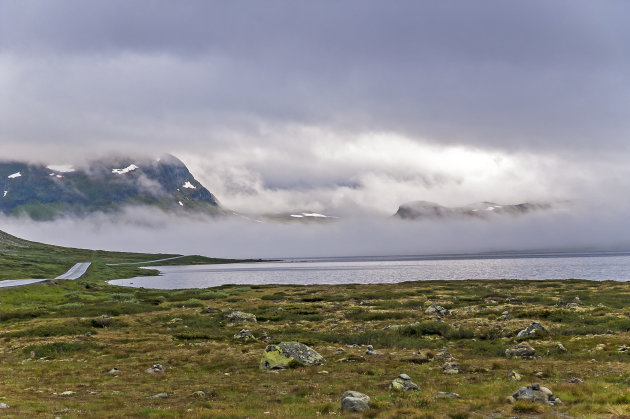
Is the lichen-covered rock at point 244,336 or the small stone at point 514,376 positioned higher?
the small stone at point 514,376

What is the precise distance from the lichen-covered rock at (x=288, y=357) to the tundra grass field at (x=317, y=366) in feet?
2.38

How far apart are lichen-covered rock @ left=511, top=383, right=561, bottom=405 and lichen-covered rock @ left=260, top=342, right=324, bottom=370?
1474cm

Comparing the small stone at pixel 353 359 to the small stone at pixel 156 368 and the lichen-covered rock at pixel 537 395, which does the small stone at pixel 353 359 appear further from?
the lichen-covered rock at pixel 537 395

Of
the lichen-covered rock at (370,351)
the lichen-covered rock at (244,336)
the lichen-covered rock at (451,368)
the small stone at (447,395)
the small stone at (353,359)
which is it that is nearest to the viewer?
the small stone at (447,395)

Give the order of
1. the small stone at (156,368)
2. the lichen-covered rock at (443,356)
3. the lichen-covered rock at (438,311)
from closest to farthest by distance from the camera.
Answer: the small stone at (156,368) → the lichen-covered rock at (443,356) → the lichen-covered rock at (438,311)

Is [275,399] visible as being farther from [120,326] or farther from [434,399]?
[120,326]


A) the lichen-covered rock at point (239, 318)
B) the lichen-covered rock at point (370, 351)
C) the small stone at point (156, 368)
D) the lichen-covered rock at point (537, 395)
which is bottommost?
Result: the lichen-covered rock at point (239, 318)

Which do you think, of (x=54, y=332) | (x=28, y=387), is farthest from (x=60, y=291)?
(x=28, y=387)

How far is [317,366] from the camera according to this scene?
28.8 meters

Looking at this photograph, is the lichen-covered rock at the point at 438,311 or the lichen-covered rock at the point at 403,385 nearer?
the lichen-covered rock at the point at 403,385

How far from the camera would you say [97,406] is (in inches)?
758

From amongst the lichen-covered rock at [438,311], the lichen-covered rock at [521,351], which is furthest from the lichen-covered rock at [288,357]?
the lichen-covered rock at [438,311]

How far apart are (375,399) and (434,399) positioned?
2.68m

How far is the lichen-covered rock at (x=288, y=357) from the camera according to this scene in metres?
28.8
